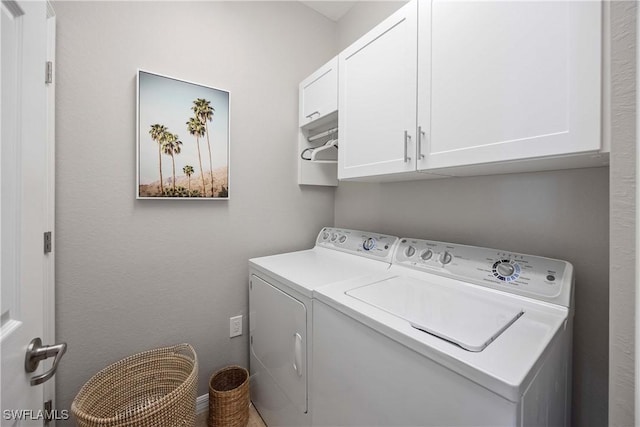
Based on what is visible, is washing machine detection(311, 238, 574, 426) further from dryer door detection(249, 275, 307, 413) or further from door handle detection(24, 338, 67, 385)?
door handle detection(24, 338, 67, 385)

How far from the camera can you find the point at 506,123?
92 centimetres

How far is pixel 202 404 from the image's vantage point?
1.68m

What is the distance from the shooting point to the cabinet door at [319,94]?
1661 mm

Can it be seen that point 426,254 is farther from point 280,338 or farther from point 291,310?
point 280,338

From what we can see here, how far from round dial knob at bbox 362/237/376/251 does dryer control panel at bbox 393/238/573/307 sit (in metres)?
0.20

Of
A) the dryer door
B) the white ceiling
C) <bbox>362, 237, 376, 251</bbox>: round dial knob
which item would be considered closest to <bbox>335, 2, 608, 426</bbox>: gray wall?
<bbox>362, 237, 376, 251</bbox>: round dial knob

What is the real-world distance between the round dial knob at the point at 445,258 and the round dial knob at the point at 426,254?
56mm

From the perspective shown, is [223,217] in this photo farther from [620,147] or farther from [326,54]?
[620,147]

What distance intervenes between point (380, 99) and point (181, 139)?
116 cm

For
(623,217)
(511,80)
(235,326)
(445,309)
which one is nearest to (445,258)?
(445,309)

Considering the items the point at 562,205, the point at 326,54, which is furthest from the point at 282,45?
the point at 562,205

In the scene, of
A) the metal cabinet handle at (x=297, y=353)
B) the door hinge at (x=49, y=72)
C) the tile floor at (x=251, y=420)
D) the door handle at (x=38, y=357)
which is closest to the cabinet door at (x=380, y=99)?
the metal cabinet handle at (x=297, y=353)

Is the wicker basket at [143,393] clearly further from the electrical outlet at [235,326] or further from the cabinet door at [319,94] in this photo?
the cabinet door at [319,94]

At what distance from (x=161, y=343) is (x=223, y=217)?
32.8 inches
